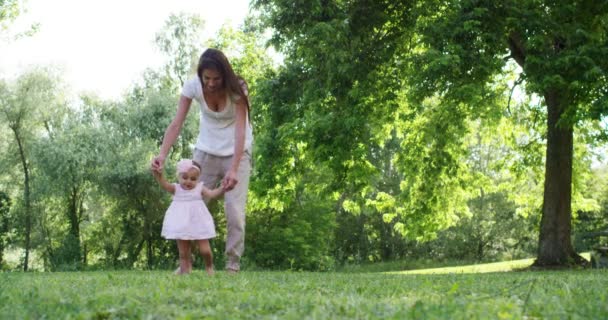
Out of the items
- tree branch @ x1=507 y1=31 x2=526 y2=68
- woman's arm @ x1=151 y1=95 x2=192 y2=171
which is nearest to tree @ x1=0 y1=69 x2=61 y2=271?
tree branch @ x1=507 y1=31 x2=526 y2=68

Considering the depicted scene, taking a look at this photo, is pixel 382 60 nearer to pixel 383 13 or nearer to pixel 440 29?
pixel 383 13

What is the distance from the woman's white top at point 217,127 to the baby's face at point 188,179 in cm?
50

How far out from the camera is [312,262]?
101ft

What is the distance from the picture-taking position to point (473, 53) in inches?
528

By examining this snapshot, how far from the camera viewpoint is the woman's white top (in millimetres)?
7195

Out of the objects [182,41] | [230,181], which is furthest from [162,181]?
[182,41]

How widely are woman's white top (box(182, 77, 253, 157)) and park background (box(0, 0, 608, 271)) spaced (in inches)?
253

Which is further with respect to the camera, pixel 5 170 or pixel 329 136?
pixel 5 170

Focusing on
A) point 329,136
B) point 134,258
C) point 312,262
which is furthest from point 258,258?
point 329,136

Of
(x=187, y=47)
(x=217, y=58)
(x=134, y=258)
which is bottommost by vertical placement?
(x=134, y=258)

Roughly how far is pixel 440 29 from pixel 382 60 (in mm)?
2447

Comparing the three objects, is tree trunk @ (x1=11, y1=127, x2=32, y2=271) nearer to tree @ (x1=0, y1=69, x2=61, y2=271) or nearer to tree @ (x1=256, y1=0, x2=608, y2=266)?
tree @ (x1=0, y1=69, x2=61, y2=271)

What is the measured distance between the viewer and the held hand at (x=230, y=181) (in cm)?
691

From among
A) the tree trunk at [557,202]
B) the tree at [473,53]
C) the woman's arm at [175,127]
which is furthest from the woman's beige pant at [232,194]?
the tree trunk at [557,202]
